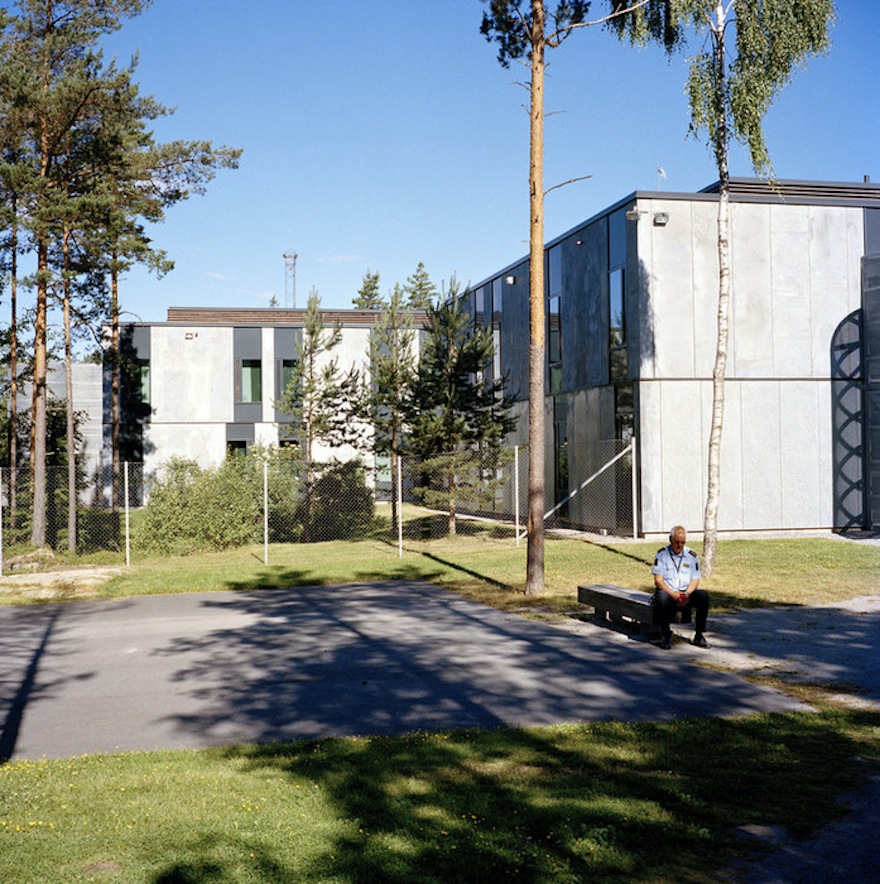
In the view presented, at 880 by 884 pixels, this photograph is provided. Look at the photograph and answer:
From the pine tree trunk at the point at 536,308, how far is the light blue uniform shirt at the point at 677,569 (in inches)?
163

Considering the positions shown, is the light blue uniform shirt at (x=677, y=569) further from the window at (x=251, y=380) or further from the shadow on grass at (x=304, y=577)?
the window at (x=251, y=380)

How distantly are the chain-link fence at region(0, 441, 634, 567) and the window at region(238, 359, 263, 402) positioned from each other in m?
8.99

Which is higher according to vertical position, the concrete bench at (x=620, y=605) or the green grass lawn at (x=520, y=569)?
the concrete bench at (x=620, y=605)

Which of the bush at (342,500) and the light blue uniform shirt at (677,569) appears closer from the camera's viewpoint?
the light blue uniform shirt at (677,569)

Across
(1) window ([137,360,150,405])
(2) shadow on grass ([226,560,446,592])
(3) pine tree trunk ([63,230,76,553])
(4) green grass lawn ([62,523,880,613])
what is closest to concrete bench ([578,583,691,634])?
(4) green grass lawn ([62,523,880,613])

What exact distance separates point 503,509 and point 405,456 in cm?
701

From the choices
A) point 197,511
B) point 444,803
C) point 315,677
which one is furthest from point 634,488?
point 444,803

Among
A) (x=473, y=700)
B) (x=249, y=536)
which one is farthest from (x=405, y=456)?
(x=473, y=700)

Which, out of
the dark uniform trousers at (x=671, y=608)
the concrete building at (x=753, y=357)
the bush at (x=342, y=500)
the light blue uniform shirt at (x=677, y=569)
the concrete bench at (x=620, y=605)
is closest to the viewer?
the dark uniform trousers at (x=671, y=608)

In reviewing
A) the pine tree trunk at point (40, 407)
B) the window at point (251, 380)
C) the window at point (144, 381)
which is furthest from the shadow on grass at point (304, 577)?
the window at point (144, 381)

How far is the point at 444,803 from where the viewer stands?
6023 millimetres

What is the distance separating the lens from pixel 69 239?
1059 inches

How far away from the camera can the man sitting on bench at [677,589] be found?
11.6 m

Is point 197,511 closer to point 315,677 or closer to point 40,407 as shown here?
point 40,407
